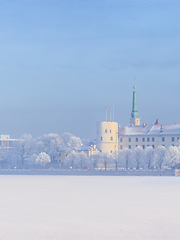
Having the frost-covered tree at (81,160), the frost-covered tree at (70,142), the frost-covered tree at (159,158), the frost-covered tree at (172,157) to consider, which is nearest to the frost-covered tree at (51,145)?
the frost-covered tree at (70,142)

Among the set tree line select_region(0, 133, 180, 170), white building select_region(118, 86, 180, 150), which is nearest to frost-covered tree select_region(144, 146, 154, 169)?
tree line select_region(0, 133, 180, 170)

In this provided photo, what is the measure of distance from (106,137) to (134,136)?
7.12 metres

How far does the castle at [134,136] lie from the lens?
116500 mm

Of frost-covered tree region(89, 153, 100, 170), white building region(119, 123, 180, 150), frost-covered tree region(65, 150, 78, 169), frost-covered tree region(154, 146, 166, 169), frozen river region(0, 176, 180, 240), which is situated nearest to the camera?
frozen river region(0, 176, 180, 240)

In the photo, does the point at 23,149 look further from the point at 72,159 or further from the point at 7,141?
the point at 7,141

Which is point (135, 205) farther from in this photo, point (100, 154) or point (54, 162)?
point (54, 162)

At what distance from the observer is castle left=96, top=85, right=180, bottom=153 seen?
116500 millimetres

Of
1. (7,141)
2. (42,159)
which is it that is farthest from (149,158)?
(7,141)

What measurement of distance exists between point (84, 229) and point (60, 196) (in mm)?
18960

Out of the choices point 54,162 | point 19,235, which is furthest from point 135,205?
point 54,162

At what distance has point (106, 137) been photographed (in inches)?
4626

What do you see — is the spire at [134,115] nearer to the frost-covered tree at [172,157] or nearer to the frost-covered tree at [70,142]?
the frost-covered tree at [70,142]

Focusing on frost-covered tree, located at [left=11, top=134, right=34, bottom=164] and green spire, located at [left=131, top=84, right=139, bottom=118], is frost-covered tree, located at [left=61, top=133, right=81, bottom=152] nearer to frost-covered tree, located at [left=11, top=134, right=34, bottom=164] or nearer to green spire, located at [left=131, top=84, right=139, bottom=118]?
frost-covered tree, located at [left=11, top=134, right=34, bottom=164]

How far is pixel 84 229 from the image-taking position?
27.7 meters
